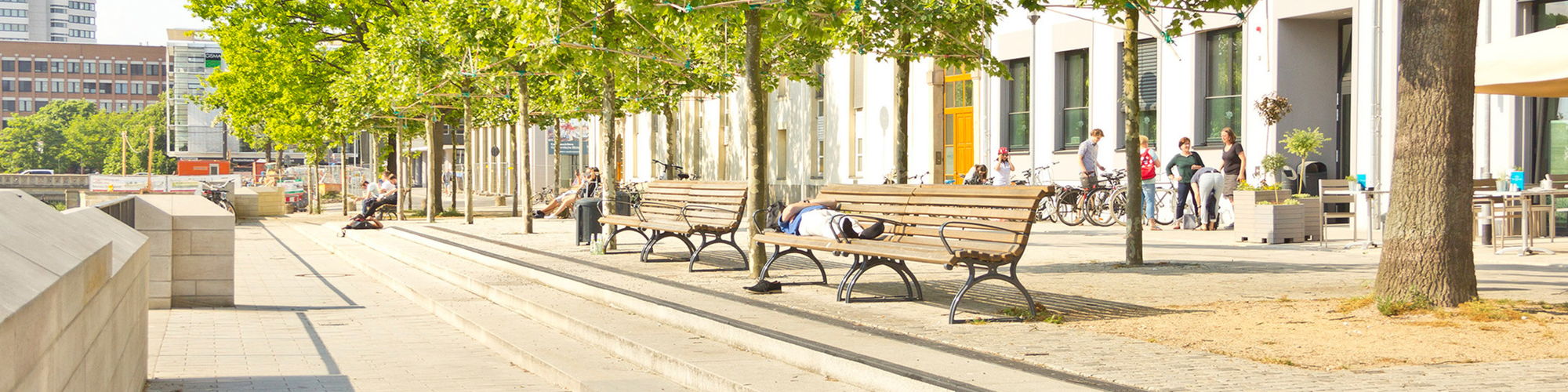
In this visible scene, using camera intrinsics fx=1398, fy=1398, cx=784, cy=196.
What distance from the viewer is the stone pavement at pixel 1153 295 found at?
574 cm

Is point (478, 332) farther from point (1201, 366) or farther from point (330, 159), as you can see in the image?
point (330, 159)

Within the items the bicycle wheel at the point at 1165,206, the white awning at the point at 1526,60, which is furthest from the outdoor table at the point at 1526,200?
the bicycle wheel at the point at 1165,206

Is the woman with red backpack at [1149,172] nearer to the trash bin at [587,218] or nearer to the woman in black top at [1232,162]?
the woman in black top at [1232,162]

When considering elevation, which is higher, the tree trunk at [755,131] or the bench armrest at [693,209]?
the tree trunk at [755,131]

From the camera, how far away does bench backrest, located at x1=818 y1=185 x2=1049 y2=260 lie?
831 cm

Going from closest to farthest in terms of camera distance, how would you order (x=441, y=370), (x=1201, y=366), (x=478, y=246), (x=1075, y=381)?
(x=1075, y=381), (x=1201, y=366), (x=441, y=370), (x=478, y=246)

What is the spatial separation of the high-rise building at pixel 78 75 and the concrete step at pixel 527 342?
16869 cm

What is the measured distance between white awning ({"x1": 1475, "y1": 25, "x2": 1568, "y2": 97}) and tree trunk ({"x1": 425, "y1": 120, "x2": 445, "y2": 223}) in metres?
20.1

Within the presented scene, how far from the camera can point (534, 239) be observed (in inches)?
758

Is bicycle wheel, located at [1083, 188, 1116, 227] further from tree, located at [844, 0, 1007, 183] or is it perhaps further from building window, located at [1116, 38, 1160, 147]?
tree, located at [844, 0, 1007, 183]

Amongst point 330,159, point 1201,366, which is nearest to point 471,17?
point 1201,366

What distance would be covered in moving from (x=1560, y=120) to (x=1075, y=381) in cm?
1341

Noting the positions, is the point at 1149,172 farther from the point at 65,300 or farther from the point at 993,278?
the point at 65,300

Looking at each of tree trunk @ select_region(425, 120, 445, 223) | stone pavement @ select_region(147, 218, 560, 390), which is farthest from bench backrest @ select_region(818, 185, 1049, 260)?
tree trunk @ select_region(425, 120, 445, 223)
